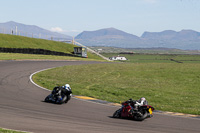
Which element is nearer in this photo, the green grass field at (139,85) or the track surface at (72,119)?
the track surface at (72,119)

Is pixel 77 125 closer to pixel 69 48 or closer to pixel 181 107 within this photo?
pixel 181 107

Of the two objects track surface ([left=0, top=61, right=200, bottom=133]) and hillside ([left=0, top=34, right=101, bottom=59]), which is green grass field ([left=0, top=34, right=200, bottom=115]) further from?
hillside ([left=0, top=34, right=101, bottom=59])

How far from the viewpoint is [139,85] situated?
26.6 metres

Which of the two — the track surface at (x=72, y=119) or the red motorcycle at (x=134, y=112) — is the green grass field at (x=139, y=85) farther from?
the red motorcycle at (x=134, y=112)

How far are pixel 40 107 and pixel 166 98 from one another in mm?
9195

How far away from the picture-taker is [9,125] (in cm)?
1149

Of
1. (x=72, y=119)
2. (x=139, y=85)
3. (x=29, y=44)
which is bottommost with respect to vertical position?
(x=72, y=119)

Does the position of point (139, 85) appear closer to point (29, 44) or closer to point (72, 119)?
point (72, 119)

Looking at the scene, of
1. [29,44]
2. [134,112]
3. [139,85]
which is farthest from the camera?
[29,44]

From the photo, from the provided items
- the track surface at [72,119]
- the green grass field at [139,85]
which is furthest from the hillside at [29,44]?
the track surface at [72,119]

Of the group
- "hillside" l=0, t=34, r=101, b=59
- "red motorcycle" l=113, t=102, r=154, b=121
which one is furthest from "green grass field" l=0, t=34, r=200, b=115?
"hillside" l=0, t=34, r=101, b=59

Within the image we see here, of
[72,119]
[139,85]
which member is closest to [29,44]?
[139,85]

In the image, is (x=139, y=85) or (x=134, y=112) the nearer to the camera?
(x=134, y=112)

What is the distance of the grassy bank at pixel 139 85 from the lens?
20.5 m
